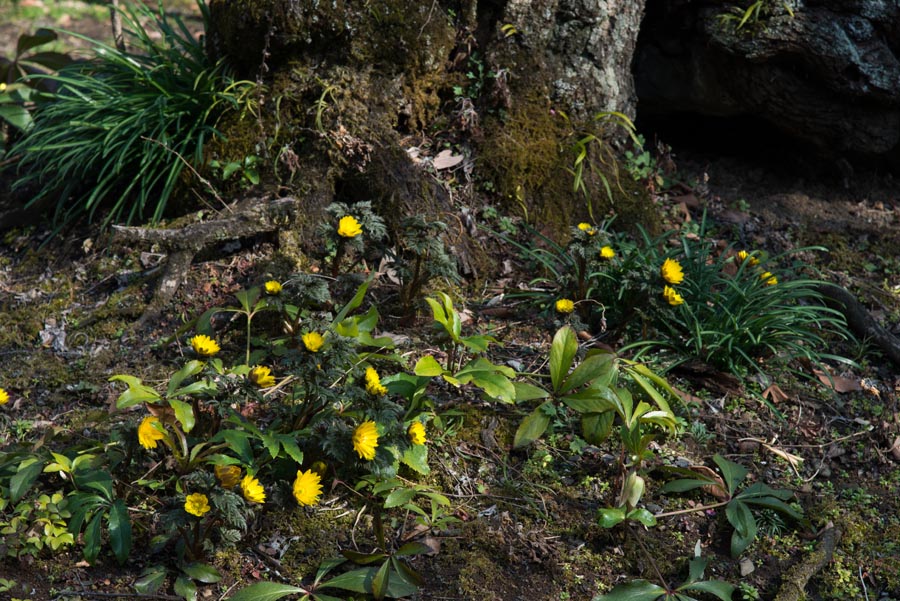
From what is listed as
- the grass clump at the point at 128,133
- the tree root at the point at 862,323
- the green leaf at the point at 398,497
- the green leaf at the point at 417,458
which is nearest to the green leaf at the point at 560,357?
the green leaf at the point at 417,458

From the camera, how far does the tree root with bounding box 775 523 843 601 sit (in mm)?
2507

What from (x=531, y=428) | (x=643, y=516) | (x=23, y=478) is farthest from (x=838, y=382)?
(x=23, y=478)

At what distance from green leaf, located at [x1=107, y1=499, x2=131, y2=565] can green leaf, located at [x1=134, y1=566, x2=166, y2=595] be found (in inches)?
3.1

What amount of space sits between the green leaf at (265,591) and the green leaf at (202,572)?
0.30ft

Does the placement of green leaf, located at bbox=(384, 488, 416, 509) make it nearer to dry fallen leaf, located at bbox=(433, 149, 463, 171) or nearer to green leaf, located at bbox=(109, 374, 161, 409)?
green leaf, located at bbox=(109, 374, 161, 409)

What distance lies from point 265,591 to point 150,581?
335 millimetres

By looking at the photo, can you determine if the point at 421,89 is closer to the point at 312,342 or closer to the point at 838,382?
the point at 312,342

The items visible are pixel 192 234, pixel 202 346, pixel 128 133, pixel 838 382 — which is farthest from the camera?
pixel 128 133

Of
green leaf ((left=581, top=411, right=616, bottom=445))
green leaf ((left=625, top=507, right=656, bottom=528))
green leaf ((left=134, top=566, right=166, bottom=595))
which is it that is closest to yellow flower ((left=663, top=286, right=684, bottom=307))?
green leaf ((left=581, top=411, right=616, bottom=445))

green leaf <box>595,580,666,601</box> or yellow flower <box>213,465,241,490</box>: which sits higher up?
yellow flower <box>213,465,241,490</box>

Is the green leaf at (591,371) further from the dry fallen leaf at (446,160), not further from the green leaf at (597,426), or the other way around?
the dry fallen leaf at (446,160)

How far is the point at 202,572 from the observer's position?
238 cm

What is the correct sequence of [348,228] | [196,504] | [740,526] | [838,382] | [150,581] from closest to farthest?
[196,504], [150,581], [740,526], [348,228], [838,382]

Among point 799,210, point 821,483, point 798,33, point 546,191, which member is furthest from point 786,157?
point 821,483
